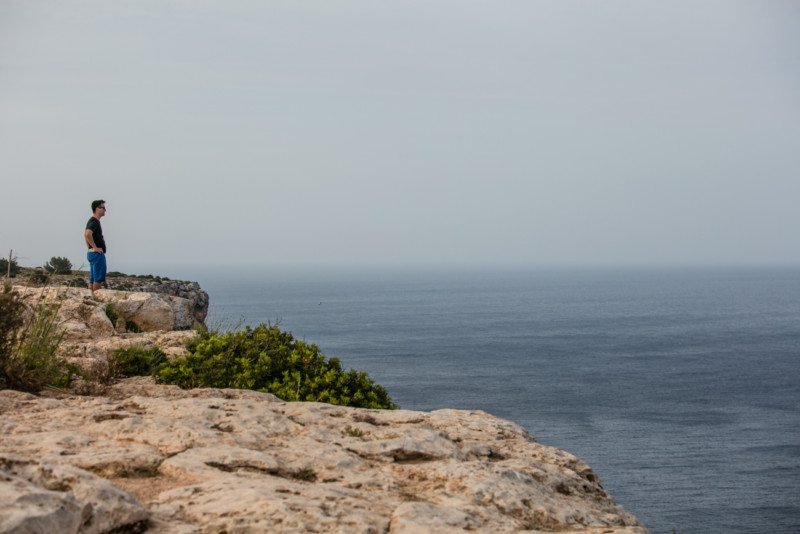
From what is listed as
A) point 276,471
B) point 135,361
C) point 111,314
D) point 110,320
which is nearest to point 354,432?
point 276,471

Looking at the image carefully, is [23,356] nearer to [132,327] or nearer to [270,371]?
[270,371]

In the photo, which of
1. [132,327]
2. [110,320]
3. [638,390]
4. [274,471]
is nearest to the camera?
[274,471]

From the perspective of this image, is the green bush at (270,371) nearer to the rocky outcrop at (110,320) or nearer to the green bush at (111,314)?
the rocky outcrop at (110,320)

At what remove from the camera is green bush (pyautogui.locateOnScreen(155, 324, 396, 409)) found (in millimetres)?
11141

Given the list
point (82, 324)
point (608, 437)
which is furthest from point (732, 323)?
point (82, 324)

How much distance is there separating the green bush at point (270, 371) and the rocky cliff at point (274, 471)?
261 centimetres

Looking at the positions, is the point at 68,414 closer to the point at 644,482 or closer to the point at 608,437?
the point at 644,482

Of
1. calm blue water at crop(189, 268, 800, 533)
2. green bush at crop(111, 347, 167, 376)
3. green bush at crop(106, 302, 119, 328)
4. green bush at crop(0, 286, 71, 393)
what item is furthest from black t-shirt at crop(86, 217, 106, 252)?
green bush at crop(0, 286, 71, 393)

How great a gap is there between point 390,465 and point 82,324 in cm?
975

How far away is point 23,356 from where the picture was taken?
8.91m

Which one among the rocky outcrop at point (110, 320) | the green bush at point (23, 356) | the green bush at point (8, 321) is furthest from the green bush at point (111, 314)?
the green bush at point (8, 321)

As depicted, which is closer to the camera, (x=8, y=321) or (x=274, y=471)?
(x=274, y=471)

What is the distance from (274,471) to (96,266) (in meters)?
15.3

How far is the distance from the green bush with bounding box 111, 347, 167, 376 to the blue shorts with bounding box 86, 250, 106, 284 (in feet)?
28.5
